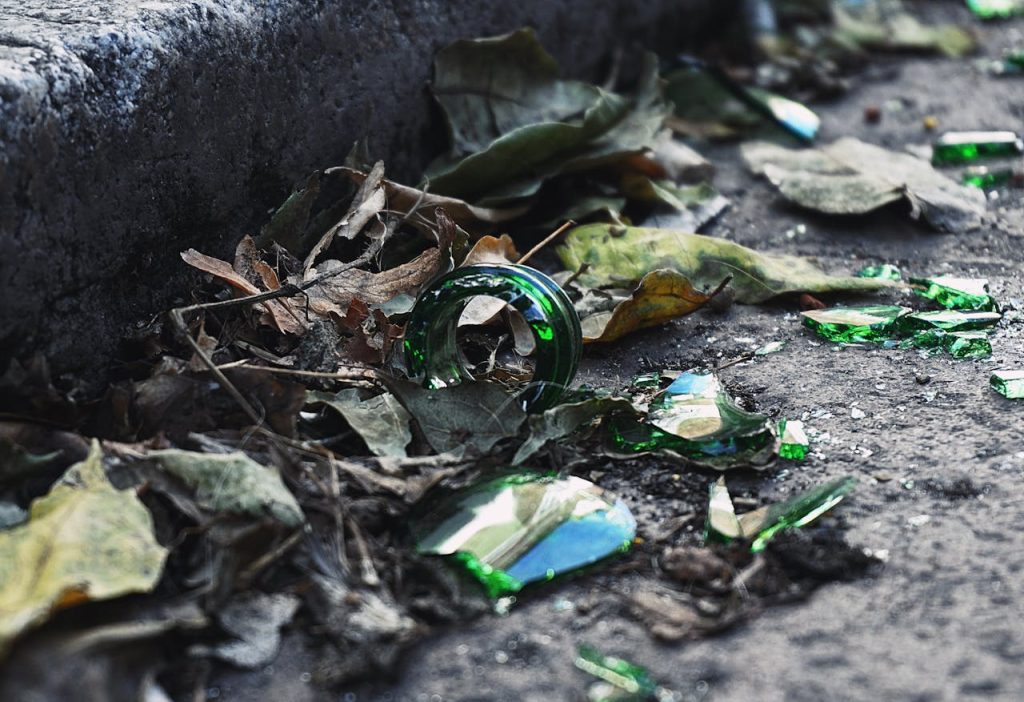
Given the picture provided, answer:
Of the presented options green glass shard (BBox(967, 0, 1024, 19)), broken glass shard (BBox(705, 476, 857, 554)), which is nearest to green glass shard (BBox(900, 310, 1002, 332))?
broken glass shard (BBox(705, 476, 857, 554))

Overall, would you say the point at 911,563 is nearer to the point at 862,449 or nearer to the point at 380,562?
the point at 862,449

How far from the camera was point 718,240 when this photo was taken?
2348mm

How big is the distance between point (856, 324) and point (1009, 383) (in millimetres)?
327

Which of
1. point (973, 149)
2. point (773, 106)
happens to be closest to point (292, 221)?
point (773, 106)

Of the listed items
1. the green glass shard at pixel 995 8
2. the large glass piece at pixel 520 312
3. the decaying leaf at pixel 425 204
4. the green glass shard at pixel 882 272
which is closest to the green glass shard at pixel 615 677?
the large glass piece at pixel 520 312

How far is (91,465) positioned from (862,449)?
1.03 m

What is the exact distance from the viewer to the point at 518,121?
2693mm

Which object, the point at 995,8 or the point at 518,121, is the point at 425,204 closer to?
the point at 518,121

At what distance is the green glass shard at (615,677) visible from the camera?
3.96ft

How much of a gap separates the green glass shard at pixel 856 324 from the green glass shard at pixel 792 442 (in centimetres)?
40

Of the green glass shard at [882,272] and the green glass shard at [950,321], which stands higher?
the green glass shard at [950,321]

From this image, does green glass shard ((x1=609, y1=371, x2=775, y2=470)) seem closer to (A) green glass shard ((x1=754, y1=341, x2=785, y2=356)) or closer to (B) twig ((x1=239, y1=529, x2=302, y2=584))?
(A) green glass shard ((x1=754, y1=341, x2=785, y2=356))

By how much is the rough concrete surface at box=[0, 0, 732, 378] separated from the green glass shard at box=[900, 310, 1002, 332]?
109 cm

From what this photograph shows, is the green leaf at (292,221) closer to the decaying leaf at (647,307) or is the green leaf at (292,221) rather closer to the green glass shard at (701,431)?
the decaying leaf at (647,307)
